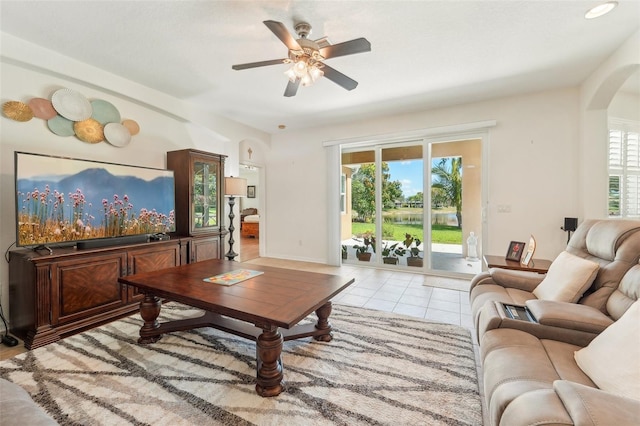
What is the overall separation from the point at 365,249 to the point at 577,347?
3837 mm

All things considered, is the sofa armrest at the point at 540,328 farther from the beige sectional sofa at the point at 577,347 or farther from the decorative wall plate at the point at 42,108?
the decorative wall plate at the point at 42,108

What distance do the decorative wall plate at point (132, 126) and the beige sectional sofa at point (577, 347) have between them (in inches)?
162

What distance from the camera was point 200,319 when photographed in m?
2.37

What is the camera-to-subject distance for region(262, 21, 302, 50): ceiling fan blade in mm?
1824

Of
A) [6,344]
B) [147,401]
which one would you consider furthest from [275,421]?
[6,344]

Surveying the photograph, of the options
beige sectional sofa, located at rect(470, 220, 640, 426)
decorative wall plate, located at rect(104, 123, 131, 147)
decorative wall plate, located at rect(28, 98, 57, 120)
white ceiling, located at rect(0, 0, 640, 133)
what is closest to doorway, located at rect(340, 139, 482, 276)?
white ceiling, located at rect(0, 0, 640, 133)

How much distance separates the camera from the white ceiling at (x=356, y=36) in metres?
2.12

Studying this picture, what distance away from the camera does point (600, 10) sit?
212 cm

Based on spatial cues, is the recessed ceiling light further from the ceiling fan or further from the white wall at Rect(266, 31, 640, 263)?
the ceiling fan

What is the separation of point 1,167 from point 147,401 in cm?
258

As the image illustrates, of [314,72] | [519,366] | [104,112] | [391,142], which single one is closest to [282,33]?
[314,72]

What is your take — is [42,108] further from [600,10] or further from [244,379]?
[600,10]

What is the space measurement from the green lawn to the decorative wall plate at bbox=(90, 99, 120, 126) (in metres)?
3.98

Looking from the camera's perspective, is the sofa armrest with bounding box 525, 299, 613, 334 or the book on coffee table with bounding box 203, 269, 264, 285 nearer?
the sofa armrest with bounding box 525, 299, 613, 334
